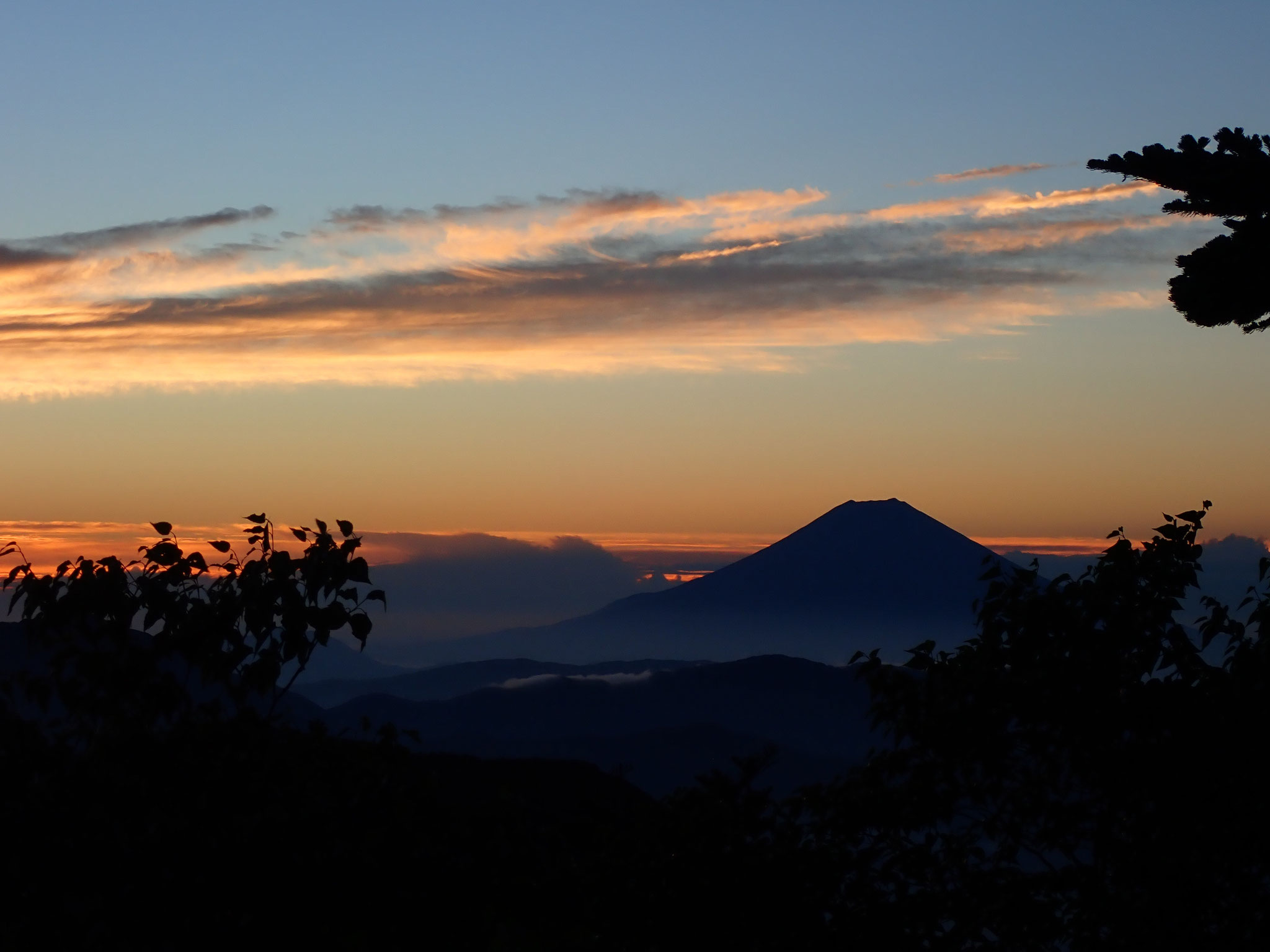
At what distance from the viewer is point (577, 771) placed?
110 meters

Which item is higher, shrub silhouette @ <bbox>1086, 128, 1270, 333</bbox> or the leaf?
shrub silhouette @ <bbox>1086, 128, 1270, 333</bbox>

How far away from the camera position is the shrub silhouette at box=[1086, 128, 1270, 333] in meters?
10.0

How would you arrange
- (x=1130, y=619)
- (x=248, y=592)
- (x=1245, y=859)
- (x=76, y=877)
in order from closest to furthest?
(x=76, y=877), (x=248, y=592), (x=1245, y=859), (x=1130, y=619)

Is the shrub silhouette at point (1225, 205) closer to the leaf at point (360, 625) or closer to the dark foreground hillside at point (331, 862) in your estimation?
the dark foreground hillside at point (331, 862)

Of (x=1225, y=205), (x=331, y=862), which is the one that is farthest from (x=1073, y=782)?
(x=331, y=862)

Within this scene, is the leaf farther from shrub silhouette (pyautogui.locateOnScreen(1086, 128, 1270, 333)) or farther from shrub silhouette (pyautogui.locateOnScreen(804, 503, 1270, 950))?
shrub silhouette (pyautogui.locateOnScreen(1086, 128, 1270, 333))

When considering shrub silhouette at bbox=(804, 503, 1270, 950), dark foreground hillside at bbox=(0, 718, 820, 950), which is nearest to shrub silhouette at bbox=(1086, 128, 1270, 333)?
shrub silhouette at bbox=(804, 503, 1270, 950)

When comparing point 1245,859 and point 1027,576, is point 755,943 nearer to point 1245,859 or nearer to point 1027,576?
point 1245,859

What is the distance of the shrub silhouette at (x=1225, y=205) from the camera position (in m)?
10.0

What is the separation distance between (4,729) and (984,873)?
8.47 metres

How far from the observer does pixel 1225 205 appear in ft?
33.5

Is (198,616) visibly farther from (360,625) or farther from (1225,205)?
(1225,205)

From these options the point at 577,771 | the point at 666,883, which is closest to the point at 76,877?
the point at 666,883

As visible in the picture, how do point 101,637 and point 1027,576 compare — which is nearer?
point 101,637
